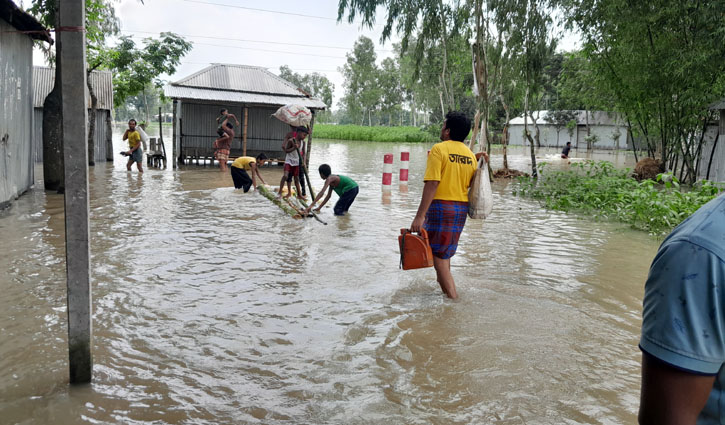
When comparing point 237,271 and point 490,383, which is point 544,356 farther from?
point 237,271

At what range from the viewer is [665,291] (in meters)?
1.21

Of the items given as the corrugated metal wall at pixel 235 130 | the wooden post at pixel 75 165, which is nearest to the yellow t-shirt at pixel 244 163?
the corrugated metal wall at pixel 235 130

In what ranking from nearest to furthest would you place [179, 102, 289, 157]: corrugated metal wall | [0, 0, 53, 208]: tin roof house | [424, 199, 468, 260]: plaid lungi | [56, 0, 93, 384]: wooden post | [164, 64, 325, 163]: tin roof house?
[56, 0, 93, 384]: wooden post → [424, 199, 468, 260]: plaid lungi → [0, 0, 53, 208]: tin roof house → [164, 64, 325, 163]: tin roof house → [179, 102, 289, 157]: corrugated metal wall

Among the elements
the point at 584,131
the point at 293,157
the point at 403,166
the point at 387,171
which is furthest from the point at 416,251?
the point at 584,131

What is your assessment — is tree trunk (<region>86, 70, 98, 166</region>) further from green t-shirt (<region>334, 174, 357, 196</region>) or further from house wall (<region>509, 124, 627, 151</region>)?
house wall (<region>509, 124, 627, 151</region>)

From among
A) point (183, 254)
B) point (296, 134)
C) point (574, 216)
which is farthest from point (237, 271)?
point (574, 216)

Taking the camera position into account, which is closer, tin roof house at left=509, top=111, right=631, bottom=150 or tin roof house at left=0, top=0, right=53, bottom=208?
tin roof house at left=0, top=0, right=53, bottom=208

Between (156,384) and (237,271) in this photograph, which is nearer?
(156,384)

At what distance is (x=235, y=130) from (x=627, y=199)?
16.5m

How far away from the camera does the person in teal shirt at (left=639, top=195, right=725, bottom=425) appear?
1153mm

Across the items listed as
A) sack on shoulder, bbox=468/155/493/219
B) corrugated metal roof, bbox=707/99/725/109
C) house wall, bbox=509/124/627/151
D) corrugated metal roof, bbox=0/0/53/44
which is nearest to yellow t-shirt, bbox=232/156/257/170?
corrugated metal roof, bbox=0/0/53/44

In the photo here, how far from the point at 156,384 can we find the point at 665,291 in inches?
145

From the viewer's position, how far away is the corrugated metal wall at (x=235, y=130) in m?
23.2

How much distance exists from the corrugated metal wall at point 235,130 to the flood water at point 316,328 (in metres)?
13.7
